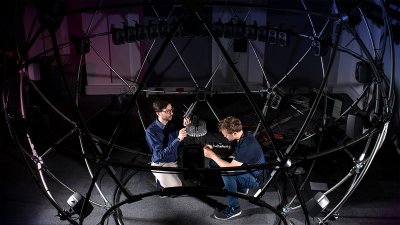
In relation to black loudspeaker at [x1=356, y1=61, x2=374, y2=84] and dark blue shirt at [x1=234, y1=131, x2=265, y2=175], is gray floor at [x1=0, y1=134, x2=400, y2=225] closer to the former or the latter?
dark blue shirt at [x1=234, y1=131, x2=265, y2=175]

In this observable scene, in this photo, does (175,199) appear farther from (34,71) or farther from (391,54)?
(391,54)

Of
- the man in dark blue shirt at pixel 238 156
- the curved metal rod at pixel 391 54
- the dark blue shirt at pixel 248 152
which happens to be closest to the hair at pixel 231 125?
the man in dark blue shirt at pixel 238 156

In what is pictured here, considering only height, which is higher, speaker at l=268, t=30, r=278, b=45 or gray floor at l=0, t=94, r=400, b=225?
speaker at l=268, t=30, r=278, b=45

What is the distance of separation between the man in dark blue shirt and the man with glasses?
22.8 inches

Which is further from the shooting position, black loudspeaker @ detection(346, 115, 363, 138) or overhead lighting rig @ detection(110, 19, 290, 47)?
overhead lighting rig @ detection(110, 19, 290, 47)

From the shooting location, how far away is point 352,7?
4.21m

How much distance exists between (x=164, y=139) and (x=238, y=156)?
1.35 m

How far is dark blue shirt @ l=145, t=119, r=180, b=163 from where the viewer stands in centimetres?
624

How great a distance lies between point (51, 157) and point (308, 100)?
572cm

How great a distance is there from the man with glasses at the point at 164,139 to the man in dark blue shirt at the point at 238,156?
0.58 meters

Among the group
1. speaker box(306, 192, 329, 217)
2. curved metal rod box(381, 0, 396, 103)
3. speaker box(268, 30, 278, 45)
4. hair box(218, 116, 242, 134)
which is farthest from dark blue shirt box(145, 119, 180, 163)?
curved metal rod box(381, 0, 396, 103)

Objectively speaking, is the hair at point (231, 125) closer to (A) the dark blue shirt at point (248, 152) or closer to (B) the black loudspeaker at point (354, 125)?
(A) the dark blue shirt at point (248, 152)

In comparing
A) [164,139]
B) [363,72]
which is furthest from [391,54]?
[164,139]

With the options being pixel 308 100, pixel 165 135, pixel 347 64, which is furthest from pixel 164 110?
pixel 347 64
